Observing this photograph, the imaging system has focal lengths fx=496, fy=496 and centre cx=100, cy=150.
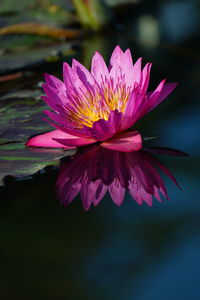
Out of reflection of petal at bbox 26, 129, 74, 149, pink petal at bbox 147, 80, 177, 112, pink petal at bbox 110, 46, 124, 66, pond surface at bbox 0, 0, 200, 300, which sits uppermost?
pink petal at bbox 110, 46, 124, 66

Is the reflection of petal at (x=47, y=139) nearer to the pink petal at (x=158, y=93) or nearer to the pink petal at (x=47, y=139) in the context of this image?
the pink petal at (x=47, y=139)

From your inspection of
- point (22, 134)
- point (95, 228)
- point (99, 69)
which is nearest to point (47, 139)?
point (22, 134)

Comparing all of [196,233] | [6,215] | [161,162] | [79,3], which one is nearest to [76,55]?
[79,3]

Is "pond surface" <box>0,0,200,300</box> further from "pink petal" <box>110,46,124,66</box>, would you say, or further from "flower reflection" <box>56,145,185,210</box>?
"pink petal" <box>110,46,124,66</box>

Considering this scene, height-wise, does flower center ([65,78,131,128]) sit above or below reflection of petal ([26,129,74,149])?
above

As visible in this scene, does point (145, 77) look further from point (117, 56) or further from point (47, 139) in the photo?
point (47, 139)

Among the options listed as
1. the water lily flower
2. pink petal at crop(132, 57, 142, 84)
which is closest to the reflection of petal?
the water lily flower

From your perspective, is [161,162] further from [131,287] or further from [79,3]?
[79,3]
